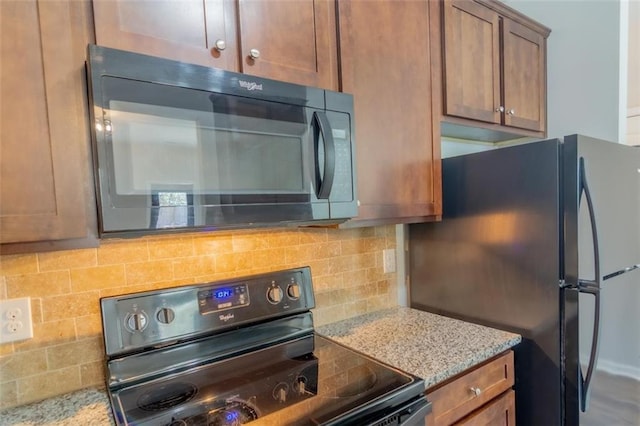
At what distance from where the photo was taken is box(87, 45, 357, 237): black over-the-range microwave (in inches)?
31.1

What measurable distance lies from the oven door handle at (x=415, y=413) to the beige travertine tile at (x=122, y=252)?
0.90 meters

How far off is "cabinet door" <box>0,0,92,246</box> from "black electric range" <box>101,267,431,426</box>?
Result: 0.39 metres

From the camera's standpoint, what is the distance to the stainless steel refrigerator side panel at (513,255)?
4.21 ft

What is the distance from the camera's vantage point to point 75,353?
1.05 m

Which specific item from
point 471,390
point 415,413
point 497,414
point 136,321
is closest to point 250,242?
point 136,321

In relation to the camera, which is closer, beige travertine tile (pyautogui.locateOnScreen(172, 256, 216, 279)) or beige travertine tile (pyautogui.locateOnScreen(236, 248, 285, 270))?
beige travertine tile (pyautogui.locateOnScreen(172, 256, 216, 279))

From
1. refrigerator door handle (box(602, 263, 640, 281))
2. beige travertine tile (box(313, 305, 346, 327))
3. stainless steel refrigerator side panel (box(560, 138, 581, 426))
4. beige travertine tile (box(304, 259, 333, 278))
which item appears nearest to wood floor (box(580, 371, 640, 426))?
stainless steel refrigerator side panel (box(560, 138, 581, 426))

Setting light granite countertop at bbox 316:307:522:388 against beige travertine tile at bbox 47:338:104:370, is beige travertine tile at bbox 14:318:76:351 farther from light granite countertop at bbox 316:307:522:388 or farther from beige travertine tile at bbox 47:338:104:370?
light granite countertop at bbox 316:307:522:388

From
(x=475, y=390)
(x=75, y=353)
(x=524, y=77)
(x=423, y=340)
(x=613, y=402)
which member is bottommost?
(x=613, y=402)

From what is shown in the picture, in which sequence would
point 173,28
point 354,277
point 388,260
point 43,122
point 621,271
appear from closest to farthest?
point 43,122, point 173,28, point 621,271, point 354,277, point 388,260

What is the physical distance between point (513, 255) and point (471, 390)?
53cm

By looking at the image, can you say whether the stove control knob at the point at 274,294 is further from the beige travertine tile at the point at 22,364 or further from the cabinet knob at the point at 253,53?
the cabinet knob at the point at 253,53

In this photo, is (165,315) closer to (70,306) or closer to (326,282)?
(70,306)

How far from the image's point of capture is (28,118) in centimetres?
74
